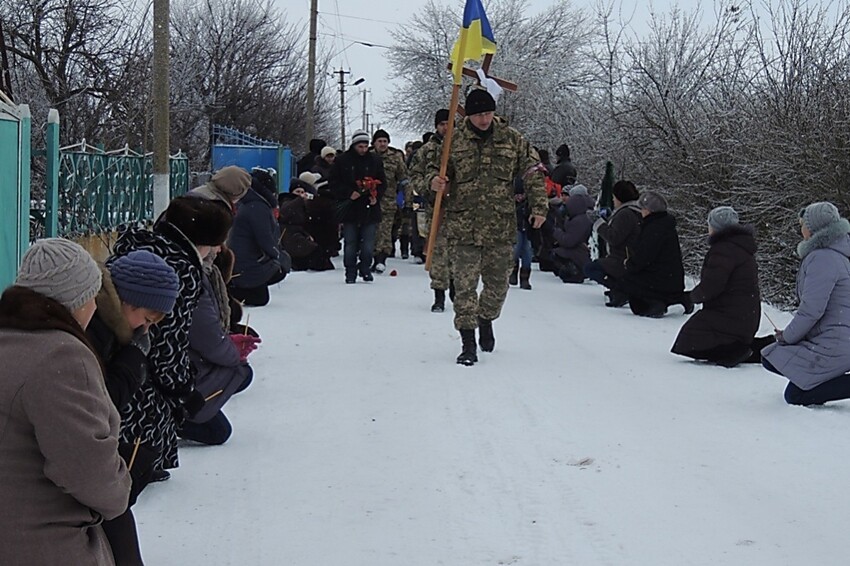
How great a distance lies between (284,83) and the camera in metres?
44.6

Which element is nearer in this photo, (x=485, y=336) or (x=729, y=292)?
(x=729, y=292)

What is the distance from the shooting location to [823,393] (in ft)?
24.2

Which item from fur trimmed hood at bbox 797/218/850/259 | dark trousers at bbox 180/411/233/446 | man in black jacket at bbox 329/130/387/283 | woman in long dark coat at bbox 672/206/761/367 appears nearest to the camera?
dark trousers at bbox 180/411/233/446

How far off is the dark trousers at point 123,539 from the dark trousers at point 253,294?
25.6 feet

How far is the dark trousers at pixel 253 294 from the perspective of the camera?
38.2ft

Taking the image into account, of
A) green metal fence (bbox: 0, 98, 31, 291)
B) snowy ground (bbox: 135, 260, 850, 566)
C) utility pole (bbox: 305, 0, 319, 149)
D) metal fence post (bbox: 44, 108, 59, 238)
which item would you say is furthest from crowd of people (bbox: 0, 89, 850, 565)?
utility pole (bbox: 305, 0, 319, 149)

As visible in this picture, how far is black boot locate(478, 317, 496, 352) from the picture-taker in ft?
30.3

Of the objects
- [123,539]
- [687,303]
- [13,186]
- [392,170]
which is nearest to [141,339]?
[123,539]

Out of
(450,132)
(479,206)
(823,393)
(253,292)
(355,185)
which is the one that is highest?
(450,132)

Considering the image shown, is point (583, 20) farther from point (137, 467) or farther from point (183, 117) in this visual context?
point (137, 467)

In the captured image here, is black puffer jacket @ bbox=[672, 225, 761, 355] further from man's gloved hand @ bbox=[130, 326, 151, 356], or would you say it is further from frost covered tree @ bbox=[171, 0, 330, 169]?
frost covered tree @ bbox=[171, 0, 330, 169]

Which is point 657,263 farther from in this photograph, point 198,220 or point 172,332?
point 172,332

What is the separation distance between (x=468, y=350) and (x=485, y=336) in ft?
1.88

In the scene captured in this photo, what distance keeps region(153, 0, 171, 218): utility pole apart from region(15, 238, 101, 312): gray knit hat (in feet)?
37.7
